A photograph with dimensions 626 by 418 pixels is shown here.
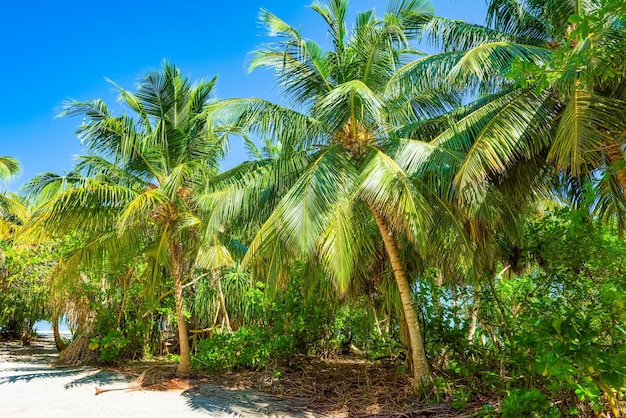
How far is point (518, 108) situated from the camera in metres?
6.34

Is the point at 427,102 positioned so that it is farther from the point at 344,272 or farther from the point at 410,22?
the point at 344,272

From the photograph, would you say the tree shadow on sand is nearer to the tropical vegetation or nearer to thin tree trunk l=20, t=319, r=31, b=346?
the tropical vegetation

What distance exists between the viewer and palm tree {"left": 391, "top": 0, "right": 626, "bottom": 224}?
5.68 m

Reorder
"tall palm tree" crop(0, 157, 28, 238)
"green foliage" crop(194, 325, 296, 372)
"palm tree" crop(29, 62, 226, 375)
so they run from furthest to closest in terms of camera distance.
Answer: "tall palm tree" crop(0, 157, 28, 238)
"green foliage" crop(194, 325, 296, 372)
"palm tree" crop(29, 62, 226, 375)

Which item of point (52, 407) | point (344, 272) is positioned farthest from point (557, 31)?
point (52, 407)

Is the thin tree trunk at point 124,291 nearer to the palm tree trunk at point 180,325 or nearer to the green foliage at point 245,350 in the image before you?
the green foliage at point 245,350

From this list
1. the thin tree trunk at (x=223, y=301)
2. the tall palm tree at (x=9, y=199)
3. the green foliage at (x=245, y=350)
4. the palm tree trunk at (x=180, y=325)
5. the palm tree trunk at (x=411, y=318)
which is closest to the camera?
the palm tree trunk at (x=411, y=318)

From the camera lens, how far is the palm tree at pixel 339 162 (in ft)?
19.2

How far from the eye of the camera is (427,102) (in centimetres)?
791

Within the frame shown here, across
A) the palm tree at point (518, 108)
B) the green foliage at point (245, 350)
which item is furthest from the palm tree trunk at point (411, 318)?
the green foliage at point (245, 350)

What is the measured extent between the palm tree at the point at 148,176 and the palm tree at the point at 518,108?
14.8 feet

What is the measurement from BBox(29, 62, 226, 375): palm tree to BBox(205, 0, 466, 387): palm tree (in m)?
1.67

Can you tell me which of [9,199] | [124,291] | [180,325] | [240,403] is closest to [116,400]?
[240,403]

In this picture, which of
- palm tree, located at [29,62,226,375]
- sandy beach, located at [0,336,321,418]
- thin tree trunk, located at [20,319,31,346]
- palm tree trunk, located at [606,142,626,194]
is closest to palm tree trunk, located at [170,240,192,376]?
palm tree, located at [29,62,226,375]
